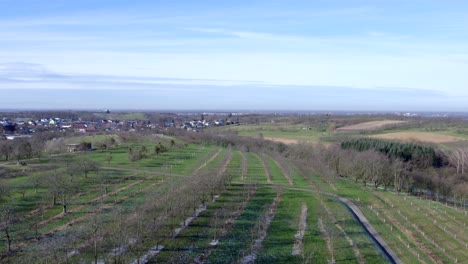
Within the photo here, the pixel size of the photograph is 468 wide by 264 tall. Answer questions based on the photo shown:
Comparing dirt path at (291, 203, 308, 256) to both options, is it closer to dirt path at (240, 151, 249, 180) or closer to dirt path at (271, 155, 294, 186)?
dirt path at (271, 155, 294, 186)

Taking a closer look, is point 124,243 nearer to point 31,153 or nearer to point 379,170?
point 379,170

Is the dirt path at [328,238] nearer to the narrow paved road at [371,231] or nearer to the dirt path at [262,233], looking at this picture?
the narrow paved road at [371,231]

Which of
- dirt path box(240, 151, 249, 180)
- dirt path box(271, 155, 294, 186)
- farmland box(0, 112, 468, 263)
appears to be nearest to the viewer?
farmland box(0, 112, 468, 263)

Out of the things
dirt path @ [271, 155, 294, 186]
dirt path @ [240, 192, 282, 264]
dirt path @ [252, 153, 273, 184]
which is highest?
dirt path @ [240, 192, 282, 264]

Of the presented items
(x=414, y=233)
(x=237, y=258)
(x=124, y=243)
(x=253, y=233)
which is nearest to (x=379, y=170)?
(x=414, y=233)

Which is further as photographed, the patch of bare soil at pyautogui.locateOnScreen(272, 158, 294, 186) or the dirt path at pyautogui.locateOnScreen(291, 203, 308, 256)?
the patch of bare soil at pyautogui.locateOnScreen(272, 158, 294, 186)

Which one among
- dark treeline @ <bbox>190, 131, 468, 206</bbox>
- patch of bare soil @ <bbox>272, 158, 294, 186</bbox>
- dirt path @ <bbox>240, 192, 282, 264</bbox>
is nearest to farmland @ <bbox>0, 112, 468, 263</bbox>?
dirt path @ <bbox>240, 192, 282, 264</bbox>

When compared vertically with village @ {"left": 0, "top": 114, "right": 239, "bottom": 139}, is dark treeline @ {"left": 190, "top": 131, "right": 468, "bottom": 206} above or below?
below

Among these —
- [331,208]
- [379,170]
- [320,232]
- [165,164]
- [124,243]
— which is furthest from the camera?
[165,164]

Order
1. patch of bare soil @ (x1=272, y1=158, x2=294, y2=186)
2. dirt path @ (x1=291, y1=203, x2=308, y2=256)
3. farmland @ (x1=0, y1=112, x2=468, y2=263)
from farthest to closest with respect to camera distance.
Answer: patch of bare soil @ (x1=272, y1=158, x2=294, y2=186)
dirt path @ (x1=291, y1=203, x2=308, y2=256)
farmland @ (x1=0, y1=112, x2=468, y2=263)
